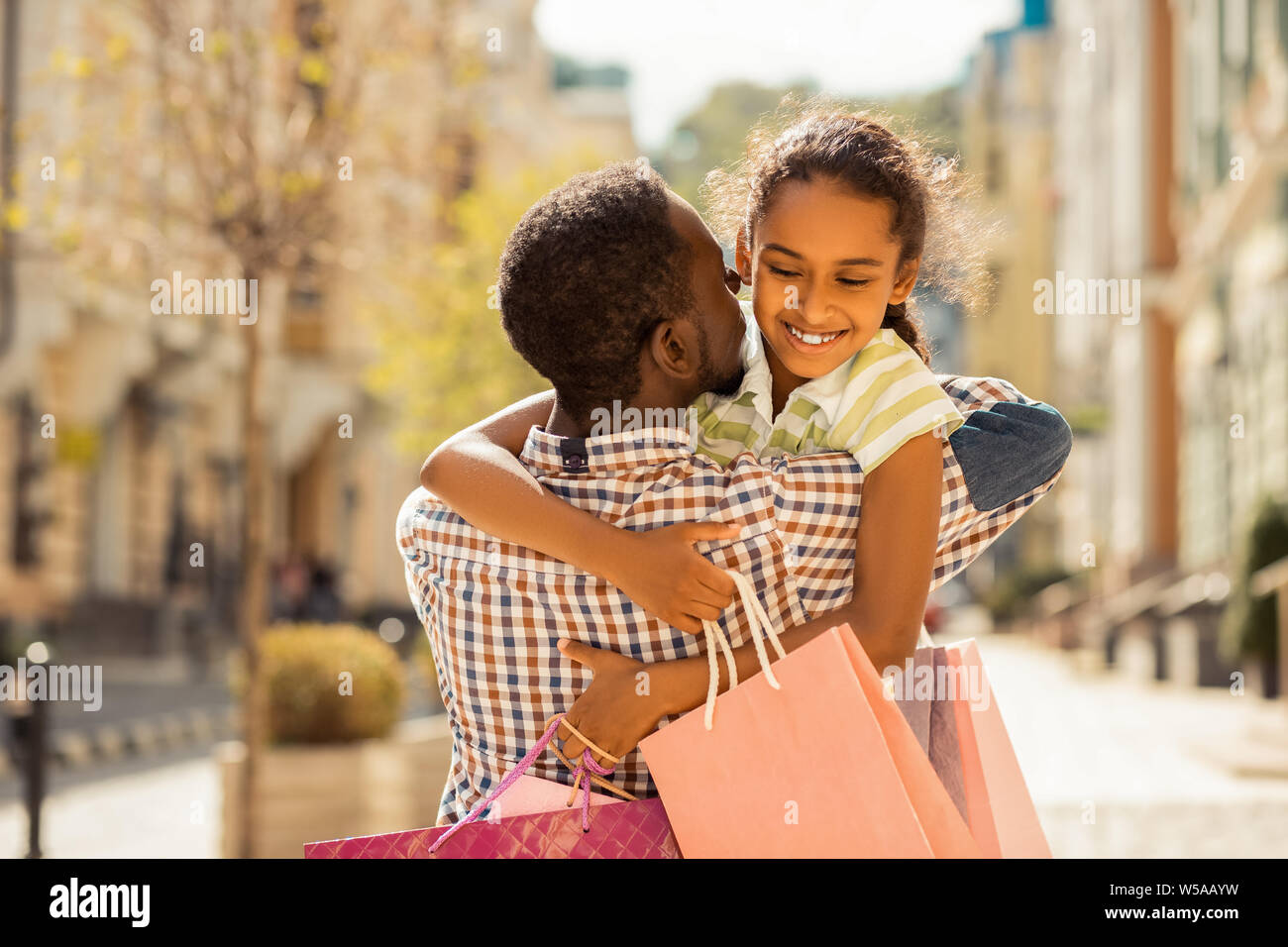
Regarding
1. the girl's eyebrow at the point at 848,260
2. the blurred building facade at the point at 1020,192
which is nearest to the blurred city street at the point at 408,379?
the girl's eyebrow at the point at 848,260

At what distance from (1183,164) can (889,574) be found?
26748 mm

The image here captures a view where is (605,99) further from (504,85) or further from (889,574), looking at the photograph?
(889,574)

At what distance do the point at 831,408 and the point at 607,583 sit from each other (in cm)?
38

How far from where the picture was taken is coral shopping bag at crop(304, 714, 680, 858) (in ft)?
6.08

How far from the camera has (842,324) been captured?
7.13 feet

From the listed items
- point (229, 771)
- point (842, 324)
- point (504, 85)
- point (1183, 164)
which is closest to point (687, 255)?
point (842, 324)

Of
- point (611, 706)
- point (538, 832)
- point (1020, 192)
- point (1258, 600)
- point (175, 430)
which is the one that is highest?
point (1020, 192)

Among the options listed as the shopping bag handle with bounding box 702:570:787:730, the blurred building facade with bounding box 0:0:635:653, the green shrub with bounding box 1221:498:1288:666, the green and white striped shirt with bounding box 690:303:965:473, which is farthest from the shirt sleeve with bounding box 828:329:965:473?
the green shrub with bounding box 1221:498:1288:666

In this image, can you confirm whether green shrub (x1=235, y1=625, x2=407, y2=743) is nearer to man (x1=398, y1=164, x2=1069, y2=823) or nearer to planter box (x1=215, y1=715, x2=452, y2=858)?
planter box (x1=215, y1=715, x2=452, y2=858)

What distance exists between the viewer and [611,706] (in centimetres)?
191

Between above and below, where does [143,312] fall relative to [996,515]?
above

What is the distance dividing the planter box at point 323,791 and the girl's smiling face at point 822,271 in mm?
5587

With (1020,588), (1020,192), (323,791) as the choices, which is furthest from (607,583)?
(1020,192)
